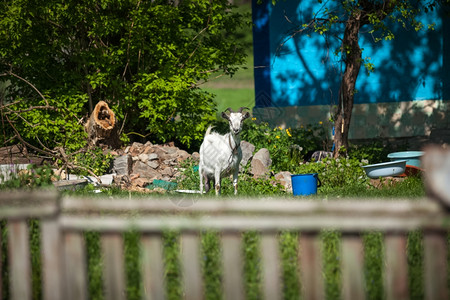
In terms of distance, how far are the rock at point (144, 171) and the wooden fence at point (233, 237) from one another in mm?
7587

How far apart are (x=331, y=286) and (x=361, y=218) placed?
1.06 metres

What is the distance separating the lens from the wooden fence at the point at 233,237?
3.14 metres

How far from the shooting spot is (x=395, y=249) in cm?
318

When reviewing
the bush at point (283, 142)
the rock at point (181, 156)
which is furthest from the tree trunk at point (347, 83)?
the rock at point (181, 156)

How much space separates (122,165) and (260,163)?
2.49 m

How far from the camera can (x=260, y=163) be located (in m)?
10.9

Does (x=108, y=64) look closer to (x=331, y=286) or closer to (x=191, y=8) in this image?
(x=191, y=8)

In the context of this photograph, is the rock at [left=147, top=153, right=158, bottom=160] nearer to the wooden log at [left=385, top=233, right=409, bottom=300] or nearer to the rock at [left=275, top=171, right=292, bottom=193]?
the rock at [left=275, top=171, right=292, bottom=193]

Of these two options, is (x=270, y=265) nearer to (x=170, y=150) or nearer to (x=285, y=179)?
(x=285, y=179)

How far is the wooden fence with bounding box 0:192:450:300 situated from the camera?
124 inches

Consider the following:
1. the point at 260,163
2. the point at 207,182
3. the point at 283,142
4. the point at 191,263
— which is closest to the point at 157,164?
the point at 260,163

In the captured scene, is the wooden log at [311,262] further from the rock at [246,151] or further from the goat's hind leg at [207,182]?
the rock at [246,151]

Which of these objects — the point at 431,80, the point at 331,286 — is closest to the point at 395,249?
the point at 331,286

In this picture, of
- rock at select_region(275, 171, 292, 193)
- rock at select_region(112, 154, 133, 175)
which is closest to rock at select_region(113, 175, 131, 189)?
rock at select_region(112, 154, 133, 175)
